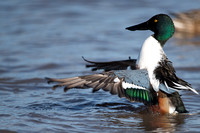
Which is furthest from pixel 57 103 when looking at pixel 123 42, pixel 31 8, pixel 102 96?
pixel 31 8

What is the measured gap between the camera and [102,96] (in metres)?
5.60

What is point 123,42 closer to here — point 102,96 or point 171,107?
point 102,96

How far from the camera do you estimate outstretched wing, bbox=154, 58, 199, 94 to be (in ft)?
14.0

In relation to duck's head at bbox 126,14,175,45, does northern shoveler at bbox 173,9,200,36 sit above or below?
above

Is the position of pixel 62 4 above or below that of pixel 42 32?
above

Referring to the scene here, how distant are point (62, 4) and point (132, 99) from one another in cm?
791

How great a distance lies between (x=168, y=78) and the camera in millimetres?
4387

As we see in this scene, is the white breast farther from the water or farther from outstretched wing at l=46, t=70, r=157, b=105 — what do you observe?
the water

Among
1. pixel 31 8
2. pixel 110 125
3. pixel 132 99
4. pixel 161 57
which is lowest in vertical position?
pixel 110 125

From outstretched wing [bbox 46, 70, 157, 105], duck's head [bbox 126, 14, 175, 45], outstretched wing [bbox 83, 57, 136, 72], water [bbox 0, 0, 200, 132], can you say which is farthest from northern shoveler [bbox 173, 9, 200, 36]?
outstretched wing [bbox 46, 70, 157, 105]

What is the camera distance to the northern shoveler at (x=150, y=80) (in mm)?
4141

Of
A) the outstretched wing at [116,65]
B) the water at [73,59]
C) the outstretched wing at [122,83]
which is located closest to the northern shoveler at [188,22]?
Result: the water at [73,59]

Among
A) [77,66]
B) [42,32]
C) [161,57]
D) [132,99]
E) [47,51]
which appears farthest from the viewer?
[42,32]

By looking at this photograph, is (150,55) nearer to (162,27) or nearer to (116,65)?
(162,27)
